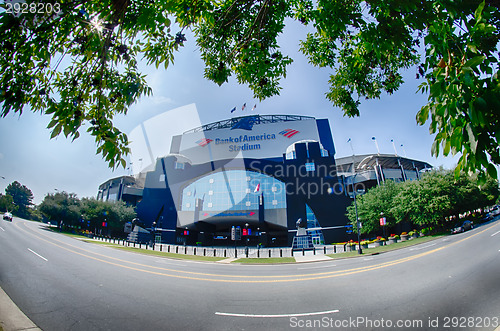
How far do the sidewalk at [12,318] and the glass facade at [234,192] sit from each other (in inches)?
1625

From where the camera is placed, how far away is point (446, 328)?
408 cm

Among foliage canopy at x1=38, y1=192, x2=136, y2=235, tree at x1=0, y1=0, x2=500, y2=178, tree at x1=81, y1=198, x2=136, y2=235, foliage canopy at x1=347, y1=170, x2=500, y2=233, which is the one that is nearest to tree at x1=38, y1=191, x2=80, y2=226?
foliage canopy at x1=38, y1=192, x2=136, y2=235

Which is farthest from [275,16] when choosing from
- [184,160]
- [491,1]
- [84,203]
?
[84,203]

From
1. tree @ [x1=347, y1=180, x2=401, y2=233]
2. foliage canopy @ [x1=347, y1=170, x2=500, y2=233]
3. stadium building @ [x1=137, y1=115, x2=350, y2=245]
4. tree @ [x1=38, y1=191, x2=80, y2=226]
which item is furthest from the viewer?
tree @ [x1=38, y1=191, x2=80, y2=226]

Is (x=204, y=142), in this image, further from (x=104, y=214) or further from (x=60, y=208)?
(x=60, y=208)

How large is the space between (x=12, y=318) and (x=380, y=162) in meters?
74.9

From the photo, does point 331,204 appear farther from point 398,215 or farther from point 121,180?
point 121,180

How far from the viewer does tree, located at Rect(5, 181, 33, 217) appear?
6238cm

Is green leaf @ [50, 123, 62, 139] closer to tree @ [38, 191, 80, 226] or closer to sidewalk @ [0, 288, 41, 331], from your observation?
sidewalk @ [0, 288, 41, 331]

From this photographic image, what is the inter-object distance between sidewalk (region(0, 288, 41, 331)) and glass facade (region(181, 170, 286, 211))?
41.3 metres

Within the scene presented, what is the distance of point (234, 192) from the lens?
48.3 m

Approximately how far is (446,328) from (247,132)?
2385 inches

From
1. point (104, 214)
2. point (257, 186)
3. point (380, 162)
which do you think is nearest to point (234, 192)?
point (257, 186)

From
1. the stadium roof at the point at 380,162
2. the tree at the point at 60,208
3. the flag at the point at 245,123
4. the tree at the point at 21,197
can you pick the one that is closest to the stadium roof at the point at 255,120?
the flag at the point at 245,123
